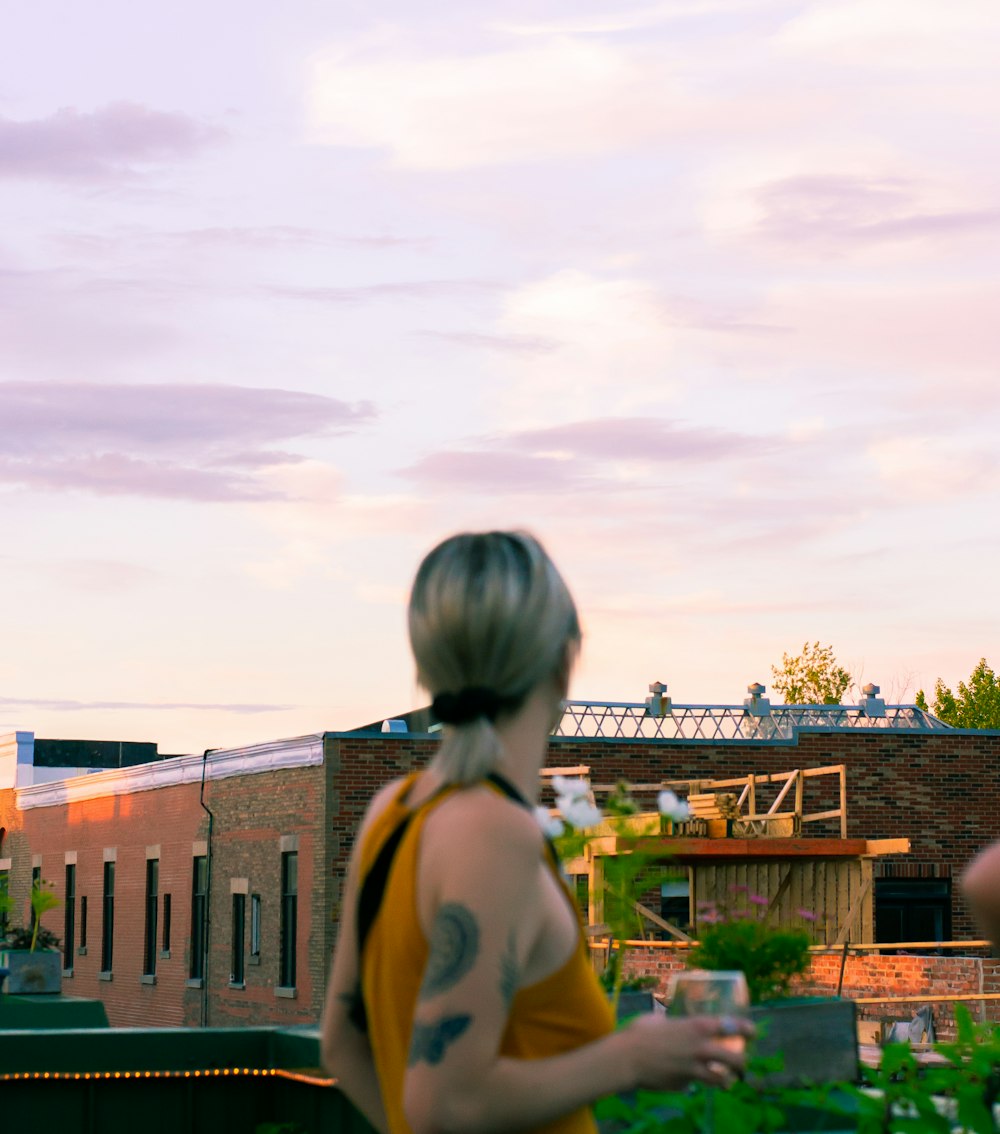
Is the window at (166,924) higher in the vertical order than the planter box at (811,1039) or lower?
lower

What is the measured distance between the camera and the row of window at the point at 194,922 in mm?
31984

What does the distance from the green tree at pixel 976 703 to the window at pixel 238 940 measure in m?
37.1

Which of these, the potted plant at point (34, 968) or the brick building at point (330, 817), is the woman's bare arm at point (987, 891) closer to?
the potted plant at point (34, 968)

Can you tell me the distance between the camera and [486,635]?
8.79ft

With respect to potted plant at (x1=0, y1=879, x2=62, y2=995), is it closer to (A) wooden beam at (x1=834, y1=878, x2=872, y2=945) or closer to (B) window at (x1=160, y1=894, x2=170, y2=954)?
(A) wooden beam at (x1=834, y1=878, x2=872, y2=945)

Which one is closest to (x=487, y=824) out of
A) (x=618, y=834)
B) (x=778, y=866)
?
(x=618, y=834)

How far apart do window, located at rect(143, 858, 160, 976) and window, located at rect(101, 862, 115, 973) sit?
2582 mm

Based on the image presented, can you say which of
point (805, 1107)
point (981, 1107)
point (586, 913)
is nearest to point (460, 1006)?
point (981, 1107)

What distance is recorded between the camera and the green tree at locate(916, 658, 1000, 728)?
65938 millimetres

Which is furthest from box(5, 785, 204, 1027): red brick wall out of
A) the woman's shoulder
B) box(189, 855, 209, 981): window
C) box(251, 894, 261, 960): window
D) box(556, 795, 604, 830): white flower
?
the woman's shoulder

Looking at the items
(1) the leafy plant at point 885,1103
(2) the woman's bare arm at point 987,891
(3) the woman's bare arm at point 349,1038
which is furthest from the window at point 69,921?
(2) the woman's bare arm at point 987,891

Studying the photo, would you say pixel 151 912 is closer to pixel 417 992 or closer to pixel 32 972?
pixel 32 972

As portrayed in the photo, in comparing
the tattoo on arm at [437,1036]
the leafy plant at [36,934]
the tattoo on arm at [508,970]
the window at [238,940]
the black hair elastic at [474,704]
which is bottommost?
the window at [238,940]

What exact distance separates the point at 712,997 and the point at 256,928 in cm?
3159
